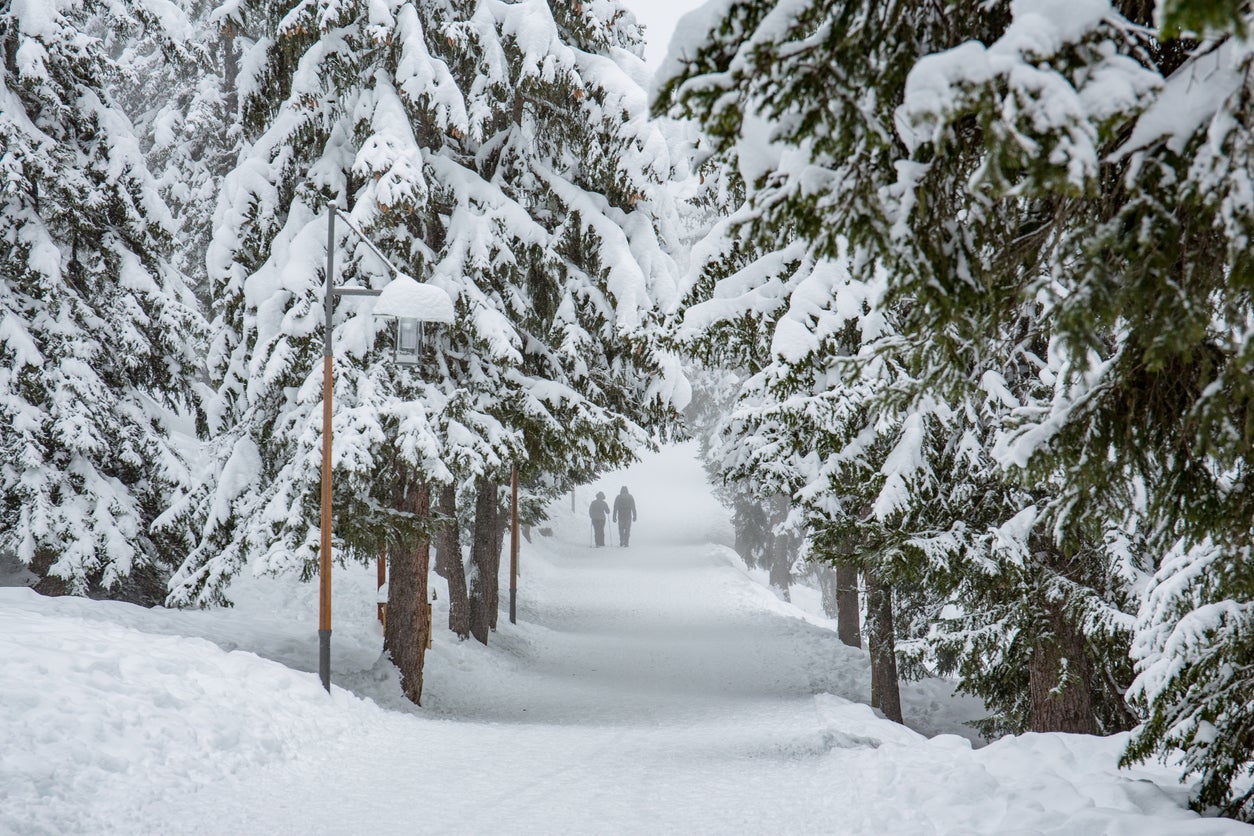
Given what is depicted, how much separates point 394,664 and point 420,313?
15.9 ft

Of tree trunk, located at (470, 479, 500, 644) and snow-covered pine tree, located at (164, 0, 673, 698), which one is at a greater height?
snow-covered pine tree, located at (164, 0, 673, 698)

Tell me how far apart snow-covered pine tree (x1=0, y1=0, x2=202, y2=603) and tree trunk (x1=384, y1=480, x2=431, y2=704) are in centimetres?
340

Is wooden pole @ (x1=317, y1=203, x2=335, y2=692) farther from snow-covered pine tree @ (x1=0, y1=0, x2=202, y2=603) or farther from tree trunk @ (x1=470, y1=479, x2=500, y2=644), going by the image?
tree trunk @ (x1=470, y1=479, x2=500, y2=644)

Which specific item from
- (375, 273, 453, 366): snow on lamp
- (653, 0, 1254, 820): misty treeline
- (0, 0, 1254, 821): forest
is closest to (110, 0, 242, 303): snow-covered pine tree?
(0, 0, 1254, 821): forest

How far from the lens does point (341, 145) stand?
35.8 feet

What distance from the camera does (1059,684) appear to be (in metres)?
7.85

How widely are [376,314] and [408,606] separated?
13.5ft

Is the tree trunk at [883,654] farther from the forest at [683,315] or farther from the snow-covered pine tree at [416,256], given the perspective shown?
the snow-covered pine tree at [416,256]

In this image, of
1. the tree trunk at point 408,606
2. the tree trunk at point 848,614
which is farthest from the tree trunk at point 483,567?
the tree trunk at point 848,614

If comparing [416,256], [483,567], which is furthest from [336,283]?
[483,567]

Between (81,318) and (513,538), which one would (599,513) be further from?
(81,318)

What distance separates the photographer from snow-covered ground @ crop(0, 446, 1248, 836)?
516 centimetres

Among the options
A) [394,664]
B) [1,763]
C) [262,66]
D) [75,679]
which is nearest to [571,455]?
[394,664]

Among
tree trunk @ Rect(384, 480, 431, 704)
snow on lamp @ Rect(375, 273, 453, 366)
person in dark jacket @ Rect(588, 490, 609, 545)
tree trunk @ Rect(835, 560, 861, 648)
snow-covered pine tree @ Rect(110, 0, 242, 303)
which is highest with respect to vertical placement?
snow-covered pine tree @ Rect(110, 0, 242, 303)
